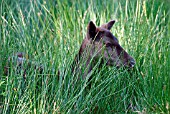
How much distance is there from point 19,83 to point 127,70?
4.79ft

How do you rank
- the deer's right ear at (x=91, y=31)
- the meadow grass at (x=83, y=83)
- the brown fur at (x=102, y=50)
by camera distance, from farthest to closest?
the deer's right ear at (x=91, y=31)
the brown fur at (x=102, y=50)
the meadow grass at (x=83, y=83)

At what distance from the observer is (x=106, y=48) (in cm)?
546

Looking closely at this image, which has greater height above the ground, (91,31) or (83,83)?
(91,31)

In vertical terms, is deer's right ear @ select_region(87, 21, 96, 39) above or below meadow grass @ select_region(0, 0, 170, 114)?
above

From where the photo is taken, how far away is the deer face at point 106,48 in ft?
17.3

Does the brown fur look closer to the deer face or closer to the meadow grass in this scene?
the deer face

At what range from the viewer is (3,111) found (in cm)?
429

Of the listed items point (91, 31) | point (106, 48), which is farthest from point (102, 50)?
point (91, 31)

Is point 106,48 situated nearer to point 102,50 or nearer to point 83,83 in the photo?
point 102,50

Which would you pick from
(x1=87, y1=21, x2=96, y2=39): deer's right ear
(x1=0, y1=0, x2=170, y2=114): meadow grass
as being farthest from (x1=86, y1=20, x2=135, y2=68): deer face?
(x1=0, y1=0, x2=170, y2=114): meadow grass

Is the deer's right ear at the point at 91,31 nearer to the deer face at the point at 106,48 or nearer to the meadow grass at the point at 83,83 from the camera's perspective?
the deer face at the point at 106,48

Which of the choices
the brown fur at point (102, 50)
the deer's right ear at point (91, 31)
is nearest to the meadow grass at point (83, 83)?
the brown fur at point (102, 50)

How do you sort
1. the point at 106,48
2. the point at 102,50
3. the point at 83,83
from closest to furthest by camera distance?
the point at 83,83
the point at 102,50
the point at 106,48

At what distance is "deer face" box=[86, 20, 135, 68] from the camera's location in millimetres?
5277
